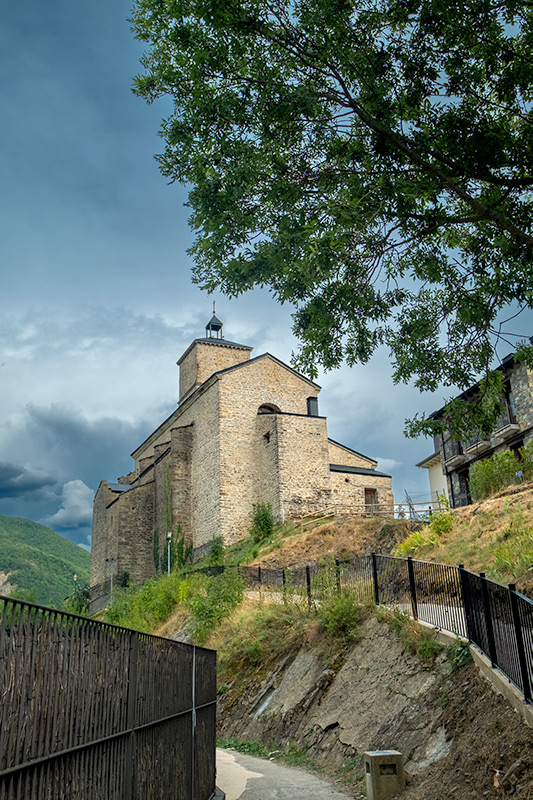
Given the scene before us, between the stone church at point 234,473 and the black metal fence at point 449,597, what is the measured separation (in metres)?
19.0

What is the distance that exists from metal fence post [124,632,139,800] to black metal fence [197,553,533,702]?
373 cm

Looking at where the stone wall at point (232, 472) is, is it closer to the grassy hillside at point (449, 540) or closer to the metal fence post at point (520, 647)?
the grassy hillside at point (449, 540)

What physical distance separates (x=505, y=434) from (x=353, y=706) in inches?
840

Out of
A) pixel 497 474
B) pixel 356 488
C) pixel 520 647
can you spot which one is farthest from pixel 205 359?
pixel 520 647

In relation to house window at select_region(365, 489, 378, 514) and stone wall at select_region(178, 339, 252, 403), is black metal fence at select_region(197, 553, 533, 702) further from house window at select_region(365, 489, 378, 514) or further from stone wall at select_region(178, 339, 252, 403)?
stone wall at select_region(178, 339, 252, 403)

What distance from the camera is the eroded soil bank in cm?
655

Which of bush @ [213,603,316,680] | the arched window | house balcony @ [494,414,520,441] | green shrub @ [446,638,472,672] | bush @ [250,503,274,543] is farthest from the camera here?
the arched window

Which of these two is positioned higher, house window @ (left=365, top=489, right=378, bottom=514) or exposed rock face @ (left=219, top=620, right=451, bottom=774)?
house window @ (left=365, top=489, right=378, bottom=514)

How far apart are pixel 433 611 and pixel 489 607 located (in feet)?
9.57

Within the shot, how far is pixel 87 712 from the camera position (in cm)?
455

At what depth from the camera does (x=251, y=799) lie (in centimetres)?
895

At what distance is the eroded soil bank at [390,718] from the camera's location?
21.5 ft

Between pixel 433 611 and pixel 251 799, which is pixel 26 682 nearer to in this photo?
pixel 251 799

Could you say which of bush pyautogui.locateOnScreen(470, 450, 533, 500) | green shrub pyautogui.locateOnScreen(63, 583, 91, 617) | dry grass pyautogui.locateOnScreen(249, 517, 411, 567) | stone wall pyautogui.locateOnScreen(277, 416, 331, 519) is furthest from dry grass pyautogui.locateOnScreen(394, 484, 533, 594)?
green shrub pyautogui.locateOnScreen(63, 583, 91, 617)
